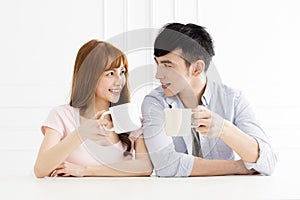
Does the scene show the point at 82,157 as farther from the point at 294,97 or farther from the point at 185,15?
the point at 294,97

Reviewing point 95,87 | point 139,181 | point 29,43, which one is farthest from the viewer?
point 29,43

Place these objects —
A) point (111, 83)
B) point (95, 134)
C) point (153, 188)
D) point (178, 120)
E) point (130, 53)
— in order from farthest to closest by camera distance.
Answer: point (130, 53), point (111, 83), point (95, 134), point (178, 120), point (153, 188)

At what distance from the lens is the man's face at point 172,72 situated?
1759 millimetres

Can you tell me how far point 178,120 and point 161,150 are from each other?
20cm

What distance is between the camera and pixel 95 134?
1.64 metres

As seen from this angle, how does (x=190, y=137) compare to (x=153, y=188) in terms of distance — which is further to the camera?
(x=190, y=137)

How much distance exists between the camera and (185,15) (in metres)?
2.79

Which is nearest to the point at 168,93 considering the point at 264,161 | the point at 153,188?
the point at 264,161

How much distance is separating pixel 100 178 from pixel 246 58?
1.45 meters

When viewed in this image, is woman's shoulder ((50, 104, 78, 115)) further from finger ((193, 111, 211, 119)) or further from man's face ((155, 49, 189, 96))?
finger ((193, 111, 211, 119))

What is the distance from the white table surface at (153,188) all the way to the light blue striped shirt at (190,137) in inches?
2.9

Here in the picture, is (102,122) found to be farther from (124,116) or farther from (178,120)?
(178,120)

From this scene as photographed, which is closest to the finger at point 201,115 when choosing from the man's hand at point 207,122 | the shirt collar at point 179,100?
the man's hand at point 207,122

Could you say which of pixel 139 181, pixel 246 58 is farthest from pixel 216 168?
pixel 246 58
